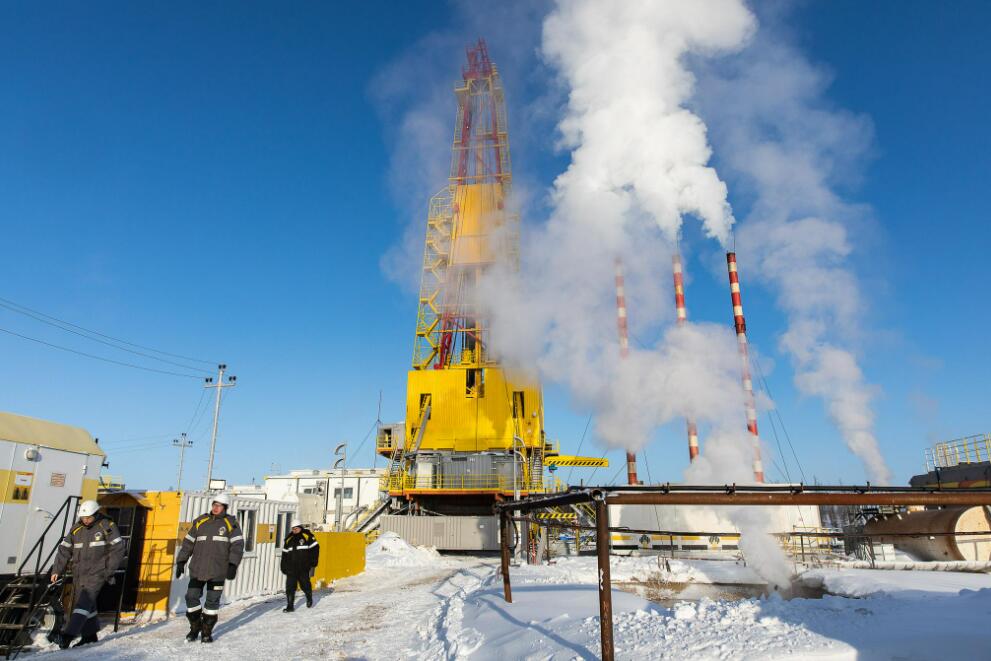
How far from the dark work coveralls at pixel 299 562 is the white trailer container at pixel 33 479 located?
366cm

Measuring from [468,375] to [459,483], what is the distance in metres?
5.93

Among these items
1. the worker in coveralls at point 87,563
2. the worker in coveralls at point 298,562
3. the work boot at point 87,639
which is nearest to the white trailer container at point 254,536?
the worker in coveralls at point 298,562

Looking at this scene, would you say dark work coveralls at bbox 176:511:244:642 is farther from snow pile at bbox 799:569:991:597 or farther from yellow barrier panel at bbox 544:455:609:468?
yellow barrier panel at bbox 544:455:609:468

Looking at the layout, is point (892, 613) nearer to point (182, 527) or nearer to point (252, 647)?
point (252, 647)

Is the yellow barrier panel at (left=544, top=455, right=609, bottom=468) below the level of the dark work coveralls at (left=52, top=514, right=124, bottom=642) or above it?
above

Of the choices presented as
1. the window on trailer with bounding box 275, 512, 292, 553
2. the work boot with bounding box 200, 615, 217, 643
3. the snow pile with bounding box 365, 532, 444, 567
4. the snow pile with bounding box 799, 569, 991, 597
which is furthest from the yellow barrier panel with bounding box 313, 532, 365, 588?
the snow pile with bounding box 799, 569, 991, 597

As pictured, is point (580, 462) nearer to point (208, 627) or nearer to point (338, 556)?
point (338, 556)

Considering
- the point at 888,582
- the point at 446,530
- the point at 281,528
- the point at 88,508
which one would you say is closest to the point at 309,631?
the point at 88,508

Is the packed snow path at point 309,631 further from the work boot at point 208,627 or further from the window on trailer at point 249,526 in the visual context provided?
the window on trailer at point 249,526

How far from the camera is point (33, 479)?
1167 centimetres

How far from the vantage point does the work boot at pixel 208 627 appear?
8703 millimetres

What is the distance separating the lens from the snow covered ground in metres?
6.09

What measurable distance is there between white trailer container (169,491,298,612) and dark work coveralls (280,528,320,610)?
1.74 m

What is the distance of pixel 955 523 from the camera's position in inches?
778
